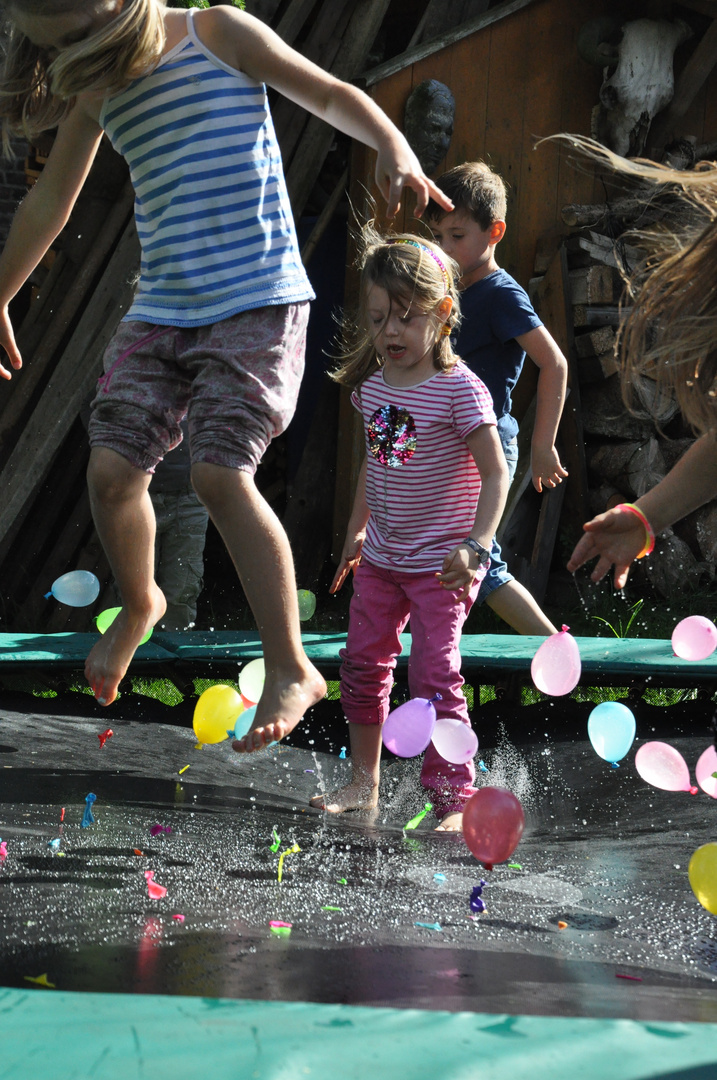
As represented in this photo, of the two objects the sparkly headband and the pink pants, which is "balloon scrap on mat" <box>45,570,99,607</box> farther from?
the sparkly headband

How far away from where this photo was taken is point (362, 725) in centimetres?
223

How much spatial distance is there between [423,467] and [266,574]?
74 cm

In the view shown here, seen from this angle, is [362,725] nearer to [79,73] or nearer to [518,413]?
[79,73]

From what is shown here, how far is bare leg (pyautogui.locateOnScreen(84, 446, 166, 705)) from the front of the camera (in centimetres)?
170

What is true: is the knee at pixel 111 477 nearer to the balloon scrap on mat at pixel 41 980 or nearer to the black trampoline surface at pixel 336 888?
the black trampoline surface at pixel 336 888

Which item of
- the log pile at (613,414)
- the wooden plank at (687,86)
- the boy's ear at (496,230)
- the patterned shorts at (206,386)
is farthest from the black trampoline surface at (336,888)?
the wooden plank at (687,86)

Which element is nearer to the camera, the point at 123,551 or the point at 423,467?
the point at 123,551

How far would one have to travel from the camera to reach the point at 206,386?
1640mm

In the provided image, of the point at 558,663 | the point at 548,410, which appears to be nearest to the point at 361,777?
the point at 558,663

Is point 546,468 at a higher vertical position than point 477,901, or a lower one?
lower

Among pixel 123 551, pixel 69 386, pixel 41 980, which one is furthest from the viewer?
pixel 69 386

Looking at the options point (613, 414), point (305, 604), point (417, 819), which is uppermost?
point (417, 819)

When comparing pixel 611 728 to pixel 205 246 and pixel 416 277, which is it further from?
pixel 205 246

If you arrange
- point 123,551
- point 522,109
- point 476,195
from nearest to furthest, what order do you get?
point 123,551, point 476,195, point 522,109
